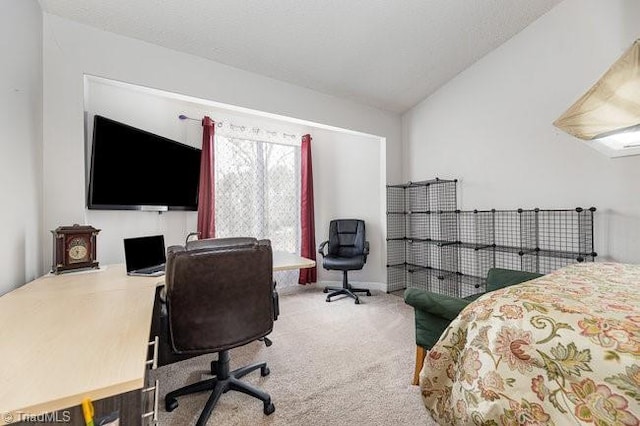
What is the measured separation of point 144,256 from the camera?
7.00 feet

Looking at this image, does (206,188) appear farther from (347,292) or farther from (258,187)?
(347,292)

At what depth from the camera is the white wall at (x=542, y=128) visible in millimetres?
2320

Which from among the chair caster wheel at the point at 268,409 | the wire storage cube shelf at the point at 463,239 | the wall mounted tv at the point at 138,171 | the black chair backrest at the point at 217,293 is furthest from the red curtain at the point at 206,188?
the wire storage cube shelf at the point at 463,239

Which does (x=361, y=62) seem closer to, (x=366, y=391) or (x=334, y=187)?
(x=334, y=187)

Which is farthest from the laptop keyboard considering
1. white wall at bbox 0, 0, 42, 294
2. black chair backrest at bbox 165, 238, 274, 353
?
black chair backrest at bbox 165, 238, 274, 353

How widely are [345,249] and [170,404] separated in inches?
112

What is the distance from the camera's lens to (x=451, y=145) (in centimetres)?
355

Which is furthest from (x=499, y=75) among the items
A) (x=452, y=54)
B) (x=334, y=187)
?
(x=334, y=187)

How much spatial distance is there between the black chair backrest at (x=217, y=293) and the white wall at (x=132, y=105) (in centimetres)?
126

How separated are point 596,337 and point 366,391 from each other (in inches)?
55.7

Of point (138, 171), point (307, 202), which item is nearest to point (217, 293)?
point (138, 171)

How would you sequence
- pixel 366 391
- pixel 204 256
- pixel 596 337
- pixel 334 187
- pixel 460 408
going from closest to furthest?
pixel 596 337 < pixel 460 408 < pixel 204 256 < pixel 366 391 < pixel 334 187

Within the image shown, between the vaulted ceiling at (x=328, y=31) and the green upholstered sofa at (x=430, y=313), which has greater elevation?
the vaulted ceiling at (x=328, y=31)

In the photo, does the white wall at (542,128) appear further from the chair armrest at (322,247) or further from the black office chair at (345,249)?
the chair armrest at (322,247)
